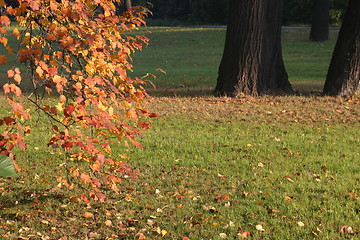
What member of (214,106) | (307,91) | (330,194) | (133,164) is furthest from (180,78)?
(330,194)

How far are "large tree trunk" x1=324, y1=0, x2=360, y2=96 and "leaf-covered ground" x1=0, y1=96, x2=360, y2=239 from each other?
7.11 ft

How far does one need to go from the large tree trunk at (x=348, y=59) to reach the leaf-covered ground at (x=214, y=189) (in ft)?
7.11

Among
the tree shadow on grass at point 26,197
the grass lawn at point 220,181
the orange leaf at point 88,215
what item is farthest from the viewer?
the tree shadow on grass at point 26,197

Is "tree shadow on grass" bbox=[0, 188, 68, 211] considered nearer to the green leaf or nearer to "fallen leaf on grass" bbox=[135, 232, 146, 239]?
"fallen leaf on grass" bbox=[135, 232, 146, 239]

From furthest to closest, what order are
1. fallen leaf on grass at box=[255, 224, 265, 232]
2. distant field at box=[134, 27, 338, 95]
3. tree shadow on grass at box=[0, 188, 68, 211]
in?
1. distant field at box=[134, 27, 338, 95]
2. tree shadow on grass at box=[0, 188, 68, 211]
3. fallen leaf on grass at box=[255, 224, 265, 232]

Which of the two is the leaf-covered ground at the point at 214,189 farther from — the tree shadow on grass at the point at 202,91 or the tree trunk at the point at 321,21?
the tree trunk at the point at 321,21

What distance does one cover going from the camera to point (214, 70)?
19.3 m

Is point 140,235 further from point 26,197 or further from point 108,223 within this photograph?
point 26,197

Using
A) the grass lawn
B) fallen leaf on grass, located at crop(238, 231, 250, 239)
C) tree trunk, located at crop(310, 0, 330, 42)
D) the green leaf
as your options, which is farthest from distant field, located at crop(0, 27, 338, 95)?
the green leaf

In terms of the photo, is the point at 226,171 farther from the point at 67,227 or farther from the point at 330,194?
the point at 67,227

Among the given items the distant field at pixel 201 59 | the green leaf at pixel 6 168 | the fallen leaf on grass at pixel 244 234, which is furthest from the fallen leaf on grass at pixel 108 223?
the distant field at pixel 201 59

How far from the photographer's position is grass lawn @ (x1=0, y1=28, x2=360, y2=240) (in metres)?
4.95

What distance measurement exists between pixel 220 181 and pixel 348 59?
20.7 feet

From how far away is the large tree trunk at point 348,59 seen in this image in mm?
11375
